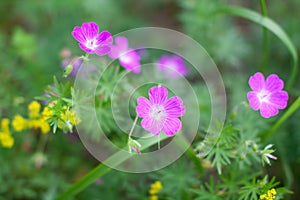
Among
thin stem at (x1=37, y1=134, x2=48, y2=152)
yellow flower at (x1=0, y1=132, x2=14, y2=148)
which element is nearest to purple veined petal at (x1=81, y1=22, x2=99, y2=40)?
yellow flower at (x1=0, y1=132, x2=14, y2=148)

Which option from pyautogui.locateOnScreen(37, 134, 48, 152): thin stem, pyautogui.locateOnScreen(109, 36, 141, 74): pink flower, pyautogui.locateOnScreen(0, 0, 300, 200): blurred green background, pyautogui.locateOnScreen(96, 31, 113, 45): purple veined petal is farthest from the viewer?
pyautogui.locateOnScreen(37, 134, 48, 152): thin stem

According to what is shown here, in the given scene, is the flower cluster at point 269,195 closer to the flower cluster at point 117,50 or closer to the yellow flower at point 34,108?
the flower cluster at point 117,50

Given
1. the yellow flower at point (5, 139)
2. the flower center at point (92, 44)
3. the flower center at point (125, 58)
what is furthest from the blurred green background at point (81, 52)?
the flower center at point (92, 44)

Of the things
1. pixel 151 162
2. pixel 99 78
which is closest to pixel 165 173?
pixel 151 162

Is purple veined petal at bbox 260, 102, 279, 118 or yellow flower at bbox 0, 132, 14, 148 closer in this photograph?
purple veined petal at bbox 260, 102, 279, 118

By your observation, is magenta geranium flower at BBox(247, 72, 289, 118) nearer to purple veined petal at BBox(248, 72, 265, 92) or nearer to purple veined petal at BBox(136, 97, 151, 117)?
purple veined petal at BBox(248, 72, 265, 92)

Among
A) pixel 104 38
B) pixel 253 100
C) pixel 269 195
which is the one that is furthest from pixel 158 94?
pixel 269 195

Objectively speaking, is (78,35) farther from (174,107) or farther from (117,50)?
(117,50)
